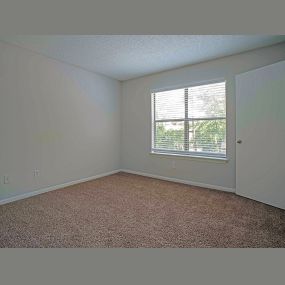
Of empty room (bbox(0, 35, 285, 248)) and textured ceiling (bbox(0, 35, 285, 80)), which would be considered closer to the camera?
empty room (bbox(0, 35, 285, 248))

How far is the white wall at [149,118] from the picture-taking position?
291 centimetres

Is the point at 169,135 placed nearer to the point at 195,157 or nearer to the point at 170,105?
the point at 170,105

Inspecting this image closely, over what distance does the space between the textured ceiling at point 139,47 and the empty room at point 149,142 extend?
0.08 ft

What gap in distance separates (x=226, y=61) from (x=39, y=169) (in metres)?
3.69

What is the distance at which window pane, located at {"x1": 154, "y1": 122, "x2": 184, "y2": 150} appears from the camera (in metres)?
3.70

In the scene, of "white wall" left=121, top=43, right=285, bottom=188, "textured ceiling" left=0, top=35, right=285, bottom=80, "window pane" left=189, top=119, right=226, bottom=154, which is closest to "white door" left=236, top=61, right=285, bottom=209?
"white wall" left=121, top=43, right=285, bottom=188

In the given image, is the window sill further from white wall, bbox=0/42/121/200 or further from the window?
white wall, bbox=0/42/121/200

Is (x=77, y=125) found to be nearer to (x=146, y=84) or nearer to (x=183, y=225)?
(x=146, y=84)

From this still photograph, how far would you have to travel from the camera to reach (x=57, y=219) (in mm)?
2137

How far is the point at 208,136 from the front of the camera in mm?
3357

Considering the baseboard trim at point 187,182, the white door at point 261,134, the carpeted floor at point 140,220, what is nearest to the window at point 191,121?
the white door at point 261,134

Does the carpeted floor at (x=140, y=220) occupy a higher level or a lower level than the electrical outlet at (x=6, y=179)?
lower

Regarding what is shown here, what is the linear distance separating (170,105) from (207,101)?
2.56 feet

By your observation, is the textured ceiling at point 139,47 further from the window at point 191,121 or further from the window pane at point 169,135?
the window pane at point 169,135
